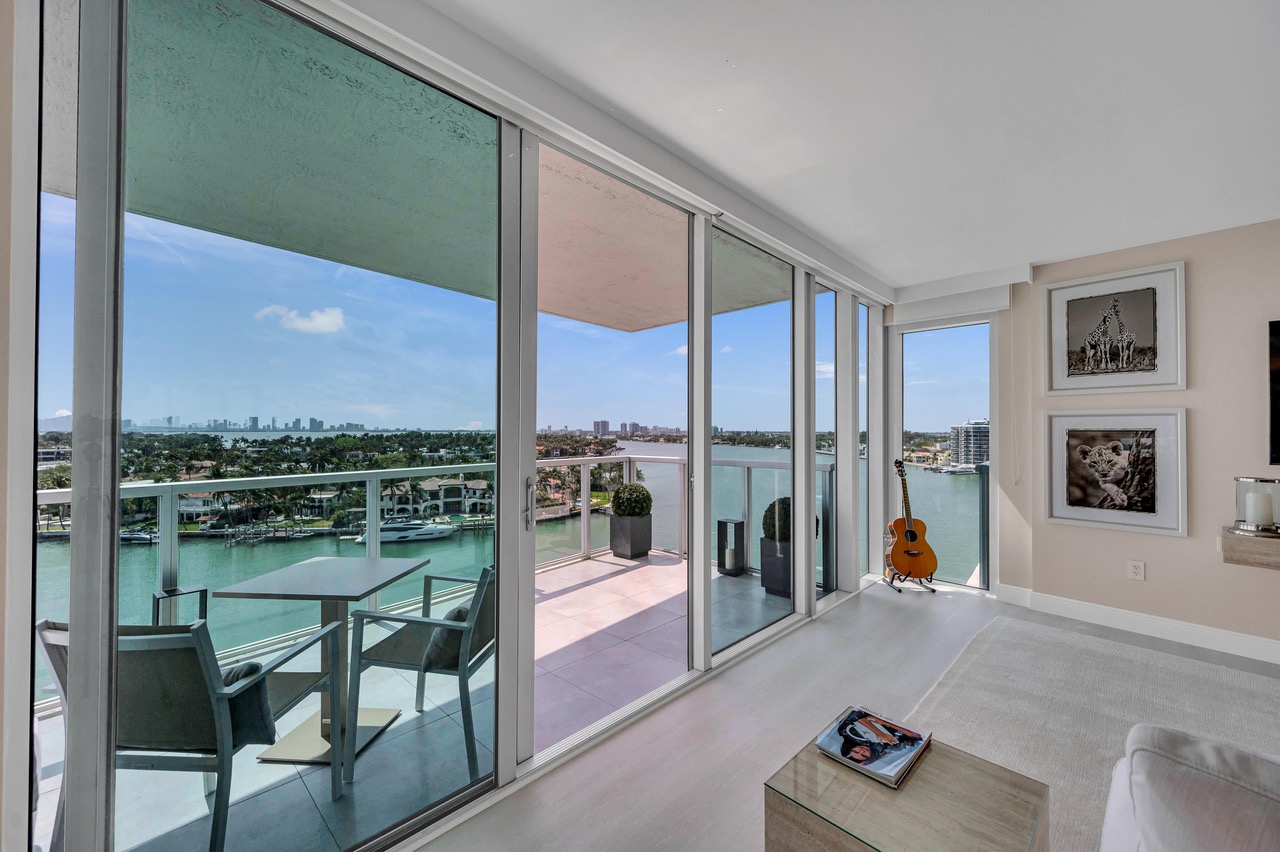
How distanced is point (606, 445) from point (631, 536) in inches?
36.7

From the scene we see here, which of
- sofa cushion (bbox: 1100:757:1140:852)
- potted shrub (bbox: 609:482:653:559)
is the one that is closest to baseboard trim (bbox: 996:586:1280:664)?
potted shrub (bbox: 609:482:653:559)

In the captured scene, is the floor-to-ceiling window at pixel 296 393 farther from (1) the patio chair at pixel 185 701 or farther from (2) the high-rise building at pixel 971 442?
(2) the high-rise building at pixel 971 442

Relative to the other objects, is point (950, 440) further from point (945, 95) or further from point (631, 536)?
point (945, 95)

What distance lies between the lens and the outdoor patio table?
1.38 m

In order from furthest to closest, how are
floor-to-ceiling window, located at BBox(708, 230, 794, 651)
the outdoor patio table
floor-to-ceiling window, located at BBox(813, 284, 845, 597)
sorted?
floor-to-ceiling window, located at BBox(813, 284, 845, 597)
floor-to-ceiling window, located at BBox(708, 230, 794, 651)
the outdoor patio table

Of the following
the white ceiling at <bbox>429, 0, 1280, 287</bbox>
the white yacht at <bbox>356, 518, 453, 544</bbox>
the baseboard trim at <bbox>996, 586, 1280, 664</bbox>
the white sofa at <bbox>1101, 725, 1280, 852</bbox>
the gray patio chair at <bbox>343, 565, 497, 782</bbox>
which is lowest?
the baseboard trim at <bbox>996, 586, 1280, 664</bbox>

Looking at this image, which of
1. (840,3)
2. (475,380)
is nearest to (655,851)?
(475,380)

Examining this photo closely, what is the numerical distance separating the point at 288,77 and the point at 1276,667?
518cm

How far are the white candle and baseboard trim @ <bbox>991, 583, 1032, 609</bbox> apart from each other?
4.37ft

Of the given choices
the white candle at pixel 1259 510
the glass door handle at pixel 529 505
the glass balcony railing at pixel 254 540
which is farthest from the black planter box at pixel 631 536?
the white candle at pixel 1259 510

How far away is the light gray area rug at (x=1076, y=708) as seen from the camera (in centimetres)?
198

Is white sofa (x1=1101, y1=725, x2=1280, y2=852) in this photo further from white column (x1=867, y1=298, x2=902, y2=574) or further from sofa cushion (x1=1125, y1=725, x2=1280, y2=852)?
white column (x1=867, y1=298, x2=902, y2=574)

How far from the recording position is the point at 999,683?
269 cm

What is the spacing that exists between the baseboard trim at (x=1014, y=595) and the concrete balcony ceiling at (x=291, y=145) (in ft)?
13.9
